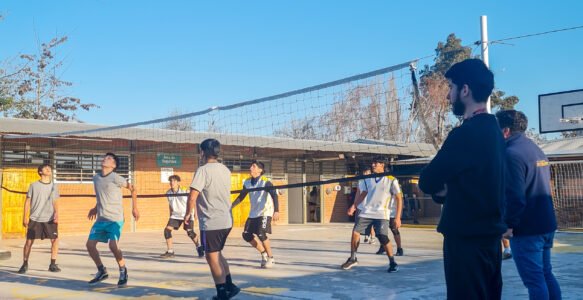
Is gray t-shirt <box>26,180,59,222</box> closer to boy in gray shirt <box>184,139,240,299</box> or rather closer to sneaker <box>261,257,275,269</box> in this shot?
sneaker <box>261,257,275,269</box>

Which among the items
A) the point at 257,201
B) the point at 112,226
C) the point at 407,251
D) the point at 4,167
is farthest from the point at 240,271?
the point at 4,167

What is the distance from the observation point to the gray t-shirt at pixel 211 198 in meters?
7.05

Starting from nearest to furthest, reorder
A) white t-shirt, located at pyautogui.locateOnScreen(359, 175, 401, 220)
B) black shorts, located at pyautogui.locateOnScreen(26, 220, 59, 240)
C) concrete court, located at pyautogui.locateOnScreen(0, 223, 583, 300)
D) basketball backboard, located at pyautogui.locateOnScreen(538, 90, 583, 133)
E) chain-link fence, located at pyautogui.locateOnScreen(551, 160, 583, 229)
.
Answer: concrete court, located at pyautogui.locateOnScreen(0, 223, 583, 300), black shorts, located at pyautogui.locateOnScreen(26, 220, 59, 240), white t-shirt, located at pyautogui.locateOnScreen(359, 175, 401, 220), basketball backboard, located at pyautogui.locateOnScreen(538, 90, 583, 133), chain-link fence, located at pyautogui.locateOnScreen(551, 160, 583, 229)

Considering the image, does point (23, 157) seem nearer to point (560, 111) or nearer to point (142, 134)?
point (142, 134)

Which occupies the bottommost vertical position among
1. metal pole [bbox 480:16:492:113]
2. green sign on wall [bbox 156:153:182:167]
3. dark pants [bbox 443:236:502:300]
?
dark pants [bbox 443:236:502:300]

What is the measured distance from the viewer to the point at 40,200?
401 inches

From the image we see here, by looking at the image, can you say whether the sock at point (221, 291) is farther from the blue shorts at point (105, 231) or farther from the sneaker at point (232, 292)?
the blue shorts at point (105, 231)

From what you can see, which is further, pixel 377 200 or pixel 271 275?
pixel 377 200

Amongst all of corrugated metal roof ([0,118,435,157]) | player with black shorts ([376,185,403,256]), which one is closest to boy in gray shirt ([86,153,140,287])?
player with black shorts ([376,185,403,256])

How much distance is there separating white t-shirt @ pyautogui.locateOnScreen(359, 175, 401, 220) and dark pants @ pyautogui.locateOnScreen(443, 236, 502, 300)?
22.8 ft

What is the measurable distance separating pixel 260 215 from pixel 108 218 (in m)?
2.94

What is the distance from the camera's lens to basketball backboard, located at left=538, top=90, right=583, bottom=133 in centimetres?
2178

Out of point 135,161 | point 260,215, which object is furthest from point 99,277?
point 135,161

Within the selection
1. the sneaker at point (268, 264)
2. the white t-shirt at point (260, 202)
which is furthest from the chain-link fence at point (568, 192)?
the sneaker at point (268, 264)
